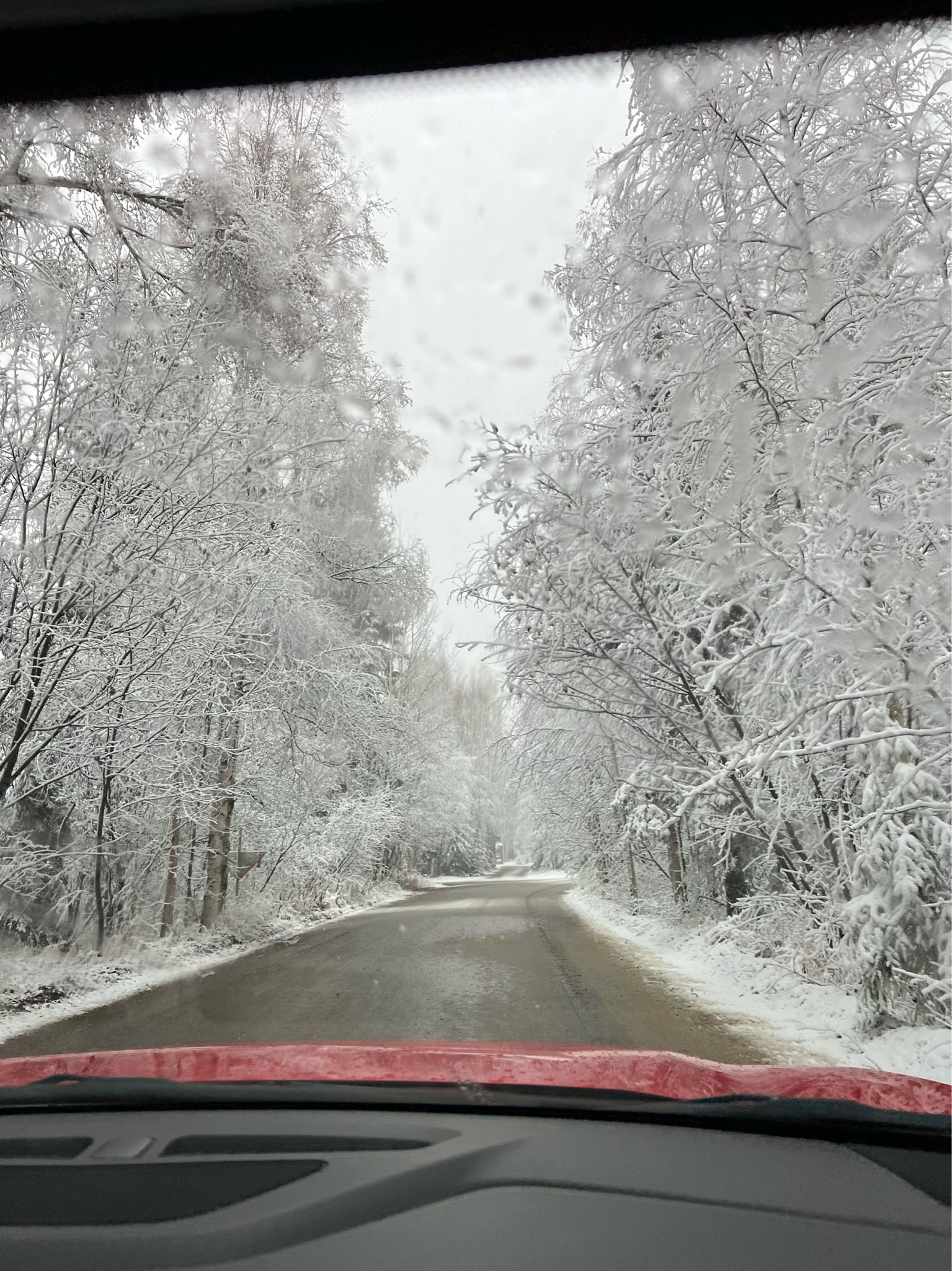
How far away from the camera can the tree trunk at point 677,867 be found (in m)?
13.5

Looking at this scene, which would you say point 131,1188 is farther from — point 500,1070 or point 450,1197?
point 500,1070

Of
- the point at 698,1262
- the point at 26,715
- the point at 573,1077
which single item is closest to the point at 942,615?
the point at 573,1077

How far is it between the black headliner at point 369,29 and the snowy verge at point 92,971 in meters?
6.41

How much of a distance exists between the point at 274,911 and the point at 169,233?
35.9 ft

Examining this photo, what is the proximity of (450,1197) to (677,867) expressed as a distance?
1275 cm

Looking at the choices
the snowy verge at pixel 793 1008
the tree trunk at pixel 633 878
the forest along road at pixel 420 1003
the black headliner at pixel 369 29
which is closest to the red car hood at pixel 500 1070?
the snowy verge at pixel 793 1008

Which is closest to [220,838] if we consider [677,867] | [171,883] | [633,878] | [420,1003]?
[171,883]

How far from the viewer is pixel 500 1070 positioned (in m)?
2.30

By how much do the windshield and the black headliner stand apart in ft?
0.69

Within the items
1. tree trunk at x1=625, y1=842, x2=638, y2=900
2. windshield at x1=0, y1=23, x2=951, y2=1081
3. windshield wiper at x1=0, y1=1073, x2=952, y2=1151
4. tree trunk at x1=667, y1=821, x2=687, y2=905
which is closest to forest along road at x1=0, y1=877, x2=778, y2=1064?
windshield at x1=0, y1=23, x2=951, y2=1081

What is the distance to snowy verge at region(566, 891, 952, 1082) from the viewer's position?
4656 millimetres

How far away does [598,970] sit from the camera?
29.7 ft

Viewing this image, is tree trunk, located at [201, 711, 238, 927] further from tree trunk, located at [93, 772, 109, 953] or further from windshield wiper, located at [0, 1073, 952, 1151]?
windshield wiper, located at [0, 1073, 952, 1151]

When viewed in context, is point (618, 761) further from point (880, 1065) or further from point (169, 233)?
point (169, 233)
